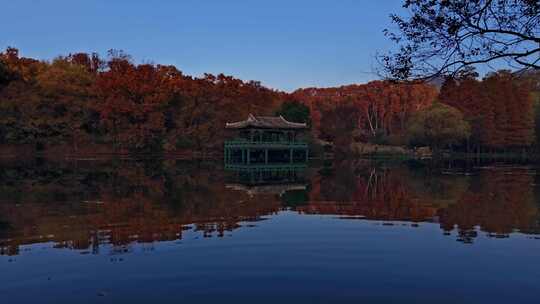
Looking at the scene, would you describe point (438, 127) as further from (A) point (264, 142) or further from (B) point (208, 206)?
(B) point (208, 206)

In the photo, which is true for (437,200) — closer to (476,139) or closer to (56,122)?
(56,122)

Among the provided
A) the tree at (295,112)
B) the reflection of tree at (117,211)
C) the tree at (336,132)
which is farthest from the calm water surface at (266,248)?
the tree at (336,132)

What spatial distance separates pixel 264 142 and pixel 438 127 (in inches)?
1042

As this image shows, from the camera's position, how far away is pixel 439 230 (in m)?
11.5

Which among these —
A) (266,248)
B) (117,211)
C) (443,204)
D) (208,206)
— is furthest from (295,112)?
(266,248)

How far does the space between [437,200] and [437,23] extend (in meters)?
11.4

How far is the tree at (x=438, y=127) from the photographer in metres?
60.8

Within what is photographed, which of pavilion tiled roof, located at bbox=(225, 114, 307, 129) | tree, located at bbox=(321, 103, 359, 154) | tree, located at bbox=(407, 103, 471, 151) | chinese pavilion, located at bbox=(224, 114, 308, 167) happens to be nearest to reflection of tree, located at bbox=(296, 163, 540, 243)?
chinese pavilion, located at bbox=(224, 114, 308, 167)

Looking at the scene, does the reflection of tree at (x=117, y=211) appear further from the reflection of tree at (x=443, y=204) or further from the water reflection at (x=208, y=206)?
the reflection of tree at (x=443, y=204)

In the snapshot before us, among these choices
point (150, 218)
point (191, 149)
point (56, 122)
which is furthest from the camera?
point (191, 149)

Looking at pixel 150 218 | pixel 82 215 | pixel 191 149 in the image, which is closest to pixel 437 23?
pixel 150 218

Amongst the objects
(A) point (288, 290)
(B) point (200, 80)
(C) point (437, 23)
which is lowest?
(A) point (288, 290)

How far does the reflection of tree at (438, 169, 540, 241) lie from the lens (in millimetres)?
11783

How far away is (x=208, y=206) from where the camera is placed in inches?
600
